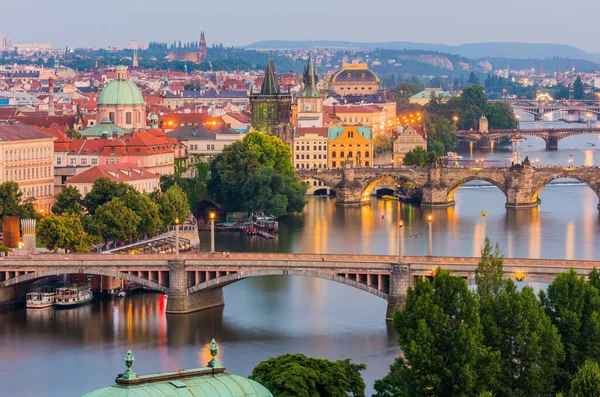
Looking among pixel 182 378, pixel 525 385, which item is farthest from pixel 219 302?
pixel 182 378

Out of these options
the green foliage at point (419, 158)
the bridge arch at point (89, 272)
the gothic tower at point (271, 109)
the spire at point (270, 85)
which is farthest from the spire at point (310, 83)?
the bridge arch at point (89, 272)

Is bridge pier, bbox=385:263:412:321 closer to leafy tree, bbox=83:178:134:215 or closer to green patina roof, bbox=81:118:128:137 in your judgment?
leafy tree, bbox=83:178:134:215

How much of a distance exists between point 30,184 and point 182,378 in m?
41.3

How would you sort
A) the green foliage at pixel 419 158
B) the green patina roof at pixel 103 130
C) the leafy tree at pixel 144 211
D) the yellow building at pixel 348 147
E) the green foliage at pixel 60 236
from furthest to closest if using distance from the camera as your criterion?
the yellow building at pixel 348 147 → the green foliage at pixel 419 158 → the green patina roof at pixel 103 130 → the leafy tree at pixel 144 211 → the green foliage at pixel 60 236

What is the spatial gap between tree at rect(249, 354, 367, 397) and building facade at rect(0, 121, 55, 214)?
3067cm

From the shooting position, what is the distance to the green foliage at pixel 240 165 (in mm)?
71062

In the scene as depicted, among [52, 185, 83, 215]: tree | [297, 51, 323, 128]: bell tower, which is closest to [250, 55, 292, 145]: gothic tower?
[297, 51, 323, 128]: bell tower

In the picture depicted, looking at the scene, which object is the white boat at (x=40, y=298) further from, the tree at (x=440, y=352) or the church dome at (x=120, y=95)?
the church dome at (x=120, y=95)

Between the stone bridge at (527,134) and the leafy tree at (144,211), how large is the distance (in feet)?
183

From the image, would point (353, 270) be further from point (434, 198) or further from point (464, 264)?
point (434, 198)

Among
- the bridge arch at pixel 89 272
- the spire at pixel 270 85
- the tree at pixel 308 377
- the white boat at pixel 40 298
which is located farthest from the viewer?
the spire at pixel 270 85

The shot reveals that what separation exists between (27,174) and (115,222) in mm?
10290

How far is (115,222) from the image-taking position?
2176 inches

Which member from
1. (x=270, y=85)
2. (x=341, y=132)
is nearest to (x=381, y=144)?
(x=341, y=132)
